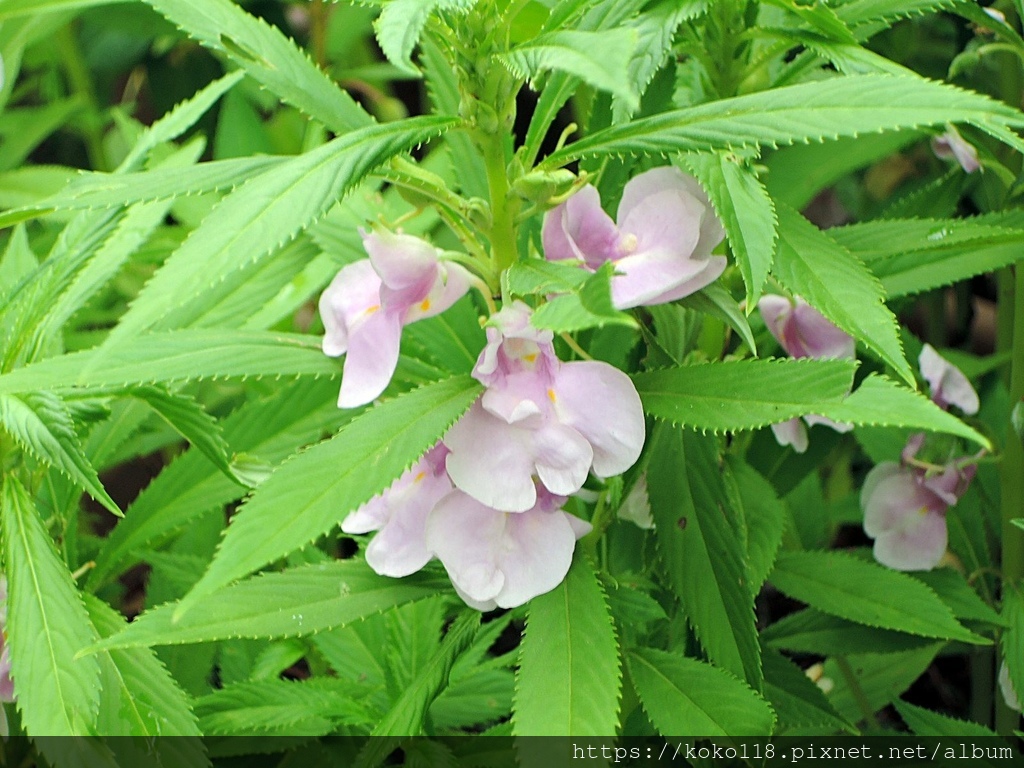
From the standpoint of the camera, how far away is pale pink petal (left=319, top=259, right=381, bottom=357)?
75 centimetres

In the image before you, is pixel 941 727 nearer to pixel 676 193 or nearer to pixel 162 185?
pixel 676 193

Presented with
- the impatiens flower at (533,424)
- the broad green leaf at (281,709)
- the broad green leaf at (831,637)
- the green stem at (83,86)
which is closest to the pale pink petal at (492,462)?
the impatiens flower at (533,424)

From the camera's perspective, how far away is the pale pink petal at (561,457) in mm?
652

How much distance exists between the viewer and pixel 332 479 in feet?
1.96

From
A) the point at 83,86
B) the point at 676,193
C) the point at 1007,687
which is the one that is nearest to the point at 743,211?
the point at 676,193

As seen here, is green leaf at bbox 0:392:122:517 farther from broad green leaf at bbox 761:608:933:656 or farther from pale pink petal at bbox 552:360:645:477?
broad green leaf at bbox 761:608:933:656

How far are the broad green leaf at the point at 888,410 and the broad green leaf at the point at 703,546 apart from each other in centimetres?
17

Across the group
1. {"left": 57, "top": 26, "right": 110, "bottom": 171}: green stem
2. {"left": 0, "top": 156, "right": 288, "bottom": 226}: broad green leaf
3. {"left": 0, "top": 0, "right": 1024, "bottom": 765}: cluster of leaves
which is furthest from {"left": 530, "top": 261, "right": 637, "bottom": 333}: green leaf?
{"left": 57, "top": 26, "right": 110, "bottom": 171}: green stem

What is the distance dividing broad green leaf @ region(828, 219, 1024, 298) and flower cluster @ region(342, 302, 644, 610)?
28cm

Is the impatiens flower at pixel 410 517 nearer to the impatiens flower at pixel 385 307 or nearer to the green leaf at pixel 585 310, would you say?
the impatiens flower at pixel 385 307

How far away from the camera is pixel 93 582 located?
3.14ft

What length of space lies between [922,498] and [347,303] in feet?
2.07

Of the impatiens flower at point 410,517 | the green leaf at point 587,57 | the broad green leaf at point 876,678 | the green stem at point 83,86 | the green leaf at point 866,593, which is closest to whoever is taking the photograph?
the green leaf at point 587,57

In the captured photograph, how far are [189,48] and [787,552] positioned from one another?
1634 mm
